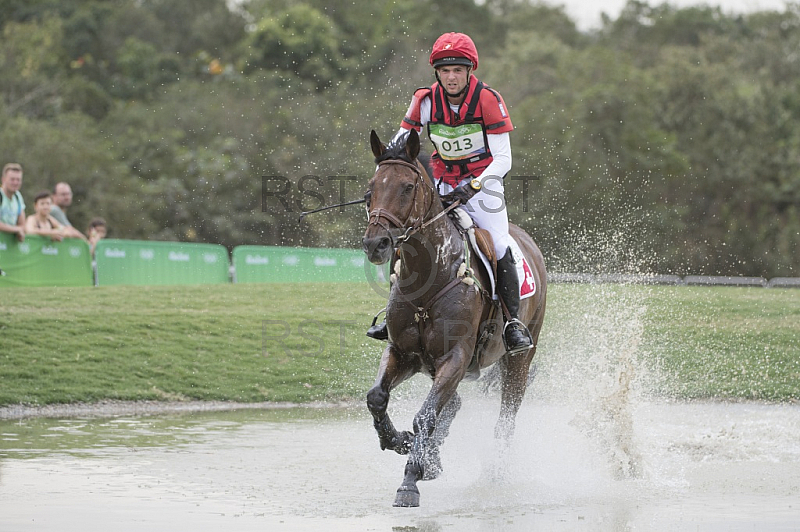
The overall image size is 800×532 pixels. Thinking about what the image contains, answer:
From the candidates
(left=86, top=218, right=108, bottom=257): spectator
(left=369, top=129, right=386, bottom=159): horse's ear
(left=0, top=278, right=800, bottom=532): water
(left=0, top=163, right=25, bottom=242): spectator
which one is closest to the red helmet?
(left=369, top=129, right=386, bottom=159): horse's ear

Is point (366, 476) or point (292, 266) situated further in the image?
point (292, 266)

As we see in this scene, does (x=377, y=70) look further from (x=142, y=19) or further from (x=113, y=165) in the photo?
(x=142, y=19)

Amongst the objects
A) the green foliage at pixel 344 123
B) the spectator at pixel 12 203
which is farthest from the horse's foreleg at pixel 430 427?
the green foliage at pixel 344 123

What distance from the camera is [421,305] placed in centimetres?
Result: 857

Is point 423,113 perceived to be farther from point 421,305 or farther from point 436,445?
point 436,445

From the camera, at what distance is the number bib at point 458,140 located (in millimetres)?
9133

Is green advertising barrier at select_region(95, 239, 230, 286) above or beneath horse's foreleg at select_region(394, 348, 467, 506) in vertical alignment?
above

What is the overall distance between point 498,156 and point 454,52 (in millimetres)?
941

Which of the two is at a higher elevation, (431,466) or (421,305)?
(421,305)

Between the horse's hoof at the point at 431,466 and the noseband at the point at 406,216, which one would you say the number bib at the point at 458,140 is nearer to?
the noseband at the point at 406,216

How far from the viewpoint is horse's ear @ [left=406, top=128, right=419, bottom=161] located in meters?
8.12

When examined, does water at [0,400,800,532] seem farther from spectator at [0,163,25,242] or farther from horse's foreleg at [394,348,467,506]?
spectator at [0,163,25,242]

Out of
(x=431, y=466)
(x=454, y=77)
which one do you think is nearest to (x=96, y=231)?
(x=454, y=77)

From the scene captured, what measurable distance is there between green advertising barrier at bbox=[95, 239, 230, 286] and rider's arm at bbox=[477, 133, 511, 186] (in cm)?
1296
